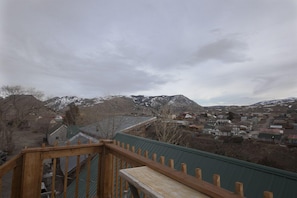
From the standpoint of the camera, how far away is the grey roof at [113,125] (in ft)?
52.6

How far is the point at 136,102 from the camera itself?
24859mm

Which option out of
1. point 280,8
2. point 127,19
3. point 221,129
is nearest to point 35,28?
point 127,19

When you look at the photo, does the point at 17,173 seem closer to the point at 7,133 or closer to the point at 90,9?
the point at 90,9

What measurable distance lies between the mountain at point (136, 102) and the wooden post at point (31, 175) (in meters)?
16.5

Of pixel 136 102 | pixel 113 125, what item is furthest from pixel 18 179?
pixel 136 102

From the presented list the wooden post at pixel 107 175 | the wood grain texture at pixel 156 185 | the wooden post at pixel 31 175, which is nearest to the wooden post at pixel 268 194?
the wood grain texture at pixel 156 185

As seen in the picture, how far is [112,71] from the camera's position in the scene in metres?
18.2

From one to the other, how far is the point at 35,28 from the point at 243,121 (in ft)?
38.4

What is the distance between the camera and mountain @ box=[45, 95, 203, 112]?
63.0 ft

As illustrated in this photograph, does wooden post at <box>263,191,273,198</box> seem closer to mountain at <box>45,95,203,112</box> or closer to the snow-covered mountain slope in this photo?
mountain at <box>45,95,203,112</box>

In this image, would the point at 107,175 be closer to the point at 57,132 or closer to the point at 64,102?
the point at 57,132

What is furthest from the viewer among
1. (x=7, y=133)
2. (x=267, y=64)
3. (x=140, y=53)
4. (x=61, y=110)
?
(x=61, y=110)

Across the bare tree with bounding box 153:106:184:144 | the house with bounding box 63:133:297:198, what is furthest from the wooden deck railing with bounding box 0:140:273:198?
the bare tree with bounding box 153:106:184:144

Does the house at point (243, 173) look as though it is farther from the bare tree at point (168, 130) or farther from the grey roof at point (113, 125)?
the grey roof at point (113, 125)
